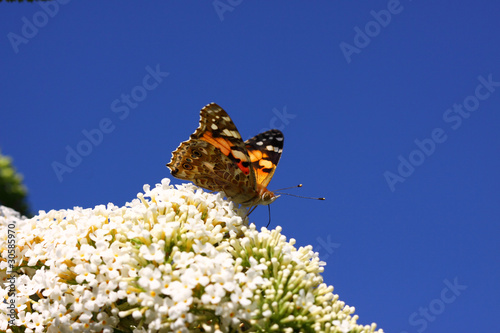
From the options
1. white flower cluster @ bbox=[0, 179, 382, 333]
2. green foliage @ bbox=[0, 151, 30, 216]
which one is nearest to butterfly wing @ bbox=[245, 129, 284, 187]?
white flower cluster @ bbox=[0, 179, 382, 333]

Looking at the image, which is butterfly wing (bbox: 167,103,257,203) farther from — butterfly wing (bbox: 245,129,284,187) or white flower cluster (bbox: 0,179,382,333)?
white flower cluster (bbox: 0,179,382,333)

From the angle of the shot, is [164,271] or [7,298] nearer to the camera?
[164,271]

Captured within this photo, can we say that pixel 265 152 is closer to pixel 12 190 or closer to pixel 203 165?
pixel 203 165

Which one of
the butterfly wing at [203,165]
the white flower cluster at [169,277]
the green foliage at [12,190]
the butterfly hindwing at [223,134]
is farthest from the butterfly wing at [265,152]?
the green foliage at [12,190]

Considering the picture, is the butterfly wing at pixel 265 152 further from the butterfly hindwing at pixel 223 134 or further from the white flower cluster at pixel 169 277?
the white flower cluster at pixel 169 277

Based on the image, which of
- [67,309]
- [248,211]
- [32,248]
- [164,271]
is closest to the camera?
[164,271]

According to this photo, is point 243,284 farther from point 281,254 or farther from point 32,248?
point 32,248

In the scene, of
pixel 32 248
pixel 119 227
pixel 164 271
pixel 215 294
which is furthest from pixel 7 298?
pixel 215 294
